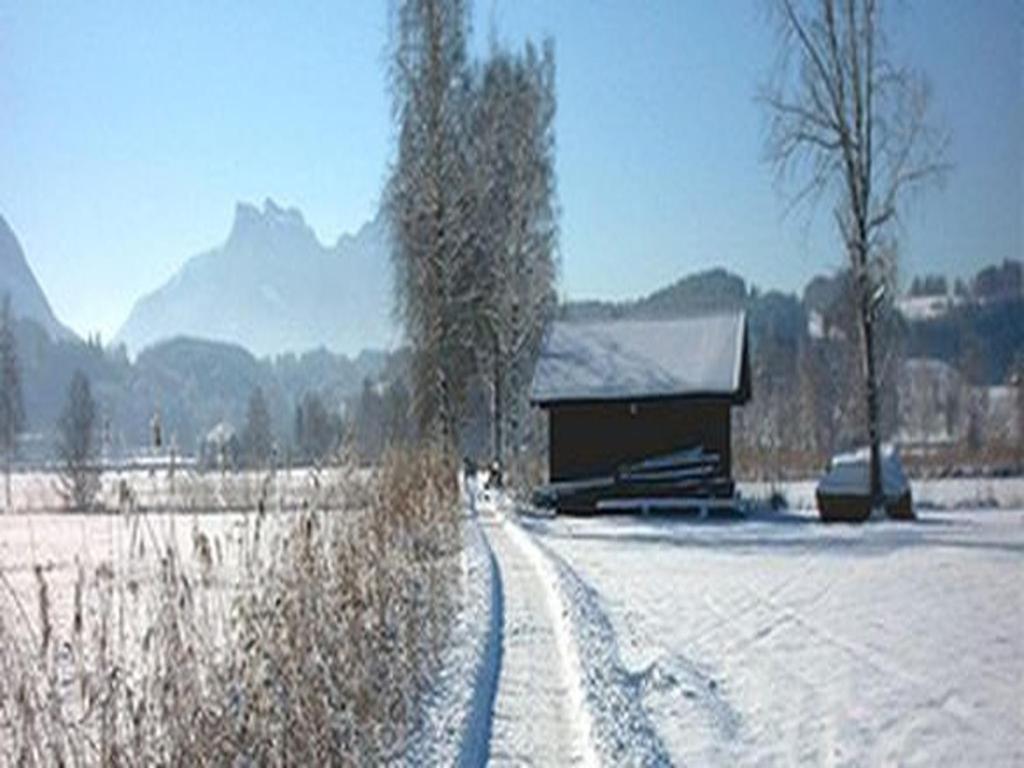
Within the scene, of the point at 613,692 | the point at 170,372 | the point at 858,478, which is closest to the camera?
the point at 613,692

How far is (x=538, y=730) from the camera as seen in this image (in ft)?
18.2

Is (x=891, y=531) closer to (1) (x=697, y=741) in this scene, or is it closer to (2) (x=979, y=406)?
(1) (x=697, y=741)

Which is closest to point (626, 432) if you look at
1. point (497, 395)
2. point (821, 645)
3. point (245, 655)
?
point (497, 395)

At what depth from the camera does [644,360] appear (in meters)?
23.3

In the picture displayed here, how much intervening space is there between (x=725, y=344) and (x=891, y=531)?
6.73m

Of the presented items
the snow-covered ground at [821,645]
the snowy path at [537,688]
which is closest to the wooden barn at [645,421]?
the snow-covered ground at [821,645]

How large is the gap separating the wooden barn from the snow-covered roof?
0.02 meters

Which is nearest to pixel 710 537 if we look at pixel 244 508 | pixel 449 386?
pixel 449 386

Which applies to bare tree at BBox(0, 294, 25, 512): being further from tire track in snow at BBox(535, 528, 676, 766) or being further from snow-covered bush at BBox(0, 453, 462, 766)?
snow-covered bush at BBox(0, 453, 462, 766)

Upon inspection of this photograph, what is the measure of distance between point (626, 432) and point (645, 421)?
→ 467mm

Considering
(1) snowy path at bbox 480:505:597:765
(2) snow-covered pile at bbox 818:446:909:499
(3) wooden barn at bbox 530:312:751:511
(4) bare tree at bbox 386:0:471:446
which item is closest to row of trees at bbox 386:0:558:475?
(4) bare tree at bbox 386:0:471:446

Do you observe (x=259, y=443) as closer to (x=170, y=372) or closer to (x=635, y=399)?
(x=635, y=399)

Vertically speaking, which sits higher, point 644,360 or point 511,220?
point 511,220

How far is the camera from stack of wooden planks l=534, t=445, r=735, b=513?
22.2 meters
